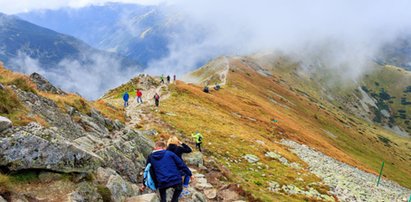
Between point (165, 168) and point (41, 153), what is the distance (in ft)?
14.3

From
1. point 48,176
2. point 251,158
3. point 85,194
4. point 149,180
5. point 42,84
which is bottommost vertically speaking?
Answer: point 85,194

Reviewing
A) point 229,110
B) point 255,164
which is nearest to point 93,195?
point 255,164

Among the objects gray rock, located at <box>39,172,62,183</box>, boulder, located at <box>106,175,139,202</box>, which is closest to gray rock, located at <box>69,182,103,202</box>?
boulder, located at <box>106,175,139,202</box>

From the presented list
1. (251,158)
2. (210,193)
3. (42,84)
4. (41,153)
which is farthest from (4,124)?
(251,158)

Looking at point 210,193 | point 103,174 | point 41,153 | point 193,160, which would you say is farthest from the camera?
point 193,160

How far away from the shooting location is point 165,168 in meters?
11.6

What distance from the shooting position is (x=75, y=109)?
71.6ft

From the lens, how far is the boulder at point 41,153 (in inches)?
437

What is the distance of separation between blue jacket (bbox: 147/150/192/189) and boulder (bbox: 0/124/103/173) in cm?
287

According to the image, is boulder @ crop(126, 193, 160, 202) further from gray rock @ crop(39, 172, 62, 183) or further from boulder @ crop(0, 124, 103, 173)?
gray rock @ crop(39, 172, 62, 183)

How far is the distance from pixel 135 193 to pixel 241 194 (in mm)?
6713

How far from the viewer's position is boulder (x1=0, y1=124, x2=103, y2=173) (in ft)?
36.4

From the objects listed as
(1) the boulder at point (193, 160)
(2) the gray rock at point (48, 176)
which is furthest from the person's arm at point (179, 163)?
(1) the boulder at point (193, 160)

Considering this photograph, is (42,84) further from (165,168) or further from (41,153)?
(165,168)
